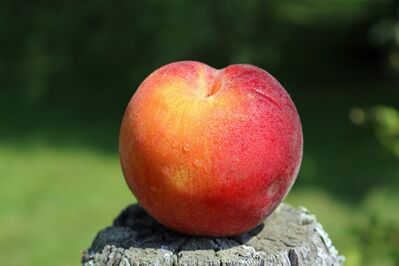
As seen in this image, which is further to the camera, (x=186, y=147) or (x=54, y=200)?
(x=54, y=200)

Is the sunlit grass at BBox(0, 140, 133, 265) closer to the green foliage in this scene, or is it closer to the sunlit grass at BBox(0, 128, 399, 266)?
the sunlit grass at BBox(0, 128, 399, 266)

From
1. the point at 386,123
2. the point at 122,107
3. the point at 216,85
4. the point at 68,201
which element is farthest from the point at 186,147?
the point at 122,107

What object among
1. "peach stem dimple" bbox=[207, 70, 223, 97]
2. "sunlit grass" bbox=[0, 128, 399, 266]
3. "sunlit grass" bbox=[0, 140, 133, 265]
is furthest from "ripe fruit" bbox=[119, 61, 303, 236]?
"sunlit grass" bbox=[0, 140, 133, 265]

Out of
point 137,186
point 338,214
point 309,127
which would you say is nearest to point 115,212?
point 338,214

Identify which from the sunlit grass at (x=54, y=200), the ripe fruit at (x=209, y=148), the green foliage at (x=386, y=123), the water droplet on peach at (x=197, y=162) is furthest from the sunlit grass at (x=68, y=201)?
the water droplet on peach at (x=197, y=162)

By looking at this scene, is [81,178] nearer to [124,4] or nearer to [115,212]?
[115,212]

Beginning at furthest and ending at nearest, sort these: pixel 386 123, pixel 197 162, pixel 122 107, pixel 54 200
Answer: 1. pixel 122 107
2. pixel 54 200
3. pixel 386 123
4. pixel 197 162

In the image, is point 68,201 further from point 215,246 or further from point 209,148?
point 209,148
